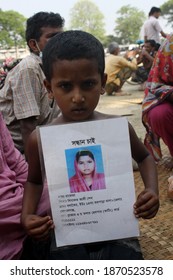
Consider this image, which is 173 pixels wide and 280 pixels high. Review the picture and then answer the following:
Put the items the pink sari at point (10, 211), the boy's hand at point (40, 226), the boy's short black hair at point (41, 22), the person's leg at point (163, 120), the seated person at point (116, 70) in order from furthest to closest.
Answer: the seated person at point (116, 70)
the person's leg at point (163, 120)
the boy's short black hair at point (41, 22)
the pink sari at point (10, 211)
the boy's hand at point (40, 226)

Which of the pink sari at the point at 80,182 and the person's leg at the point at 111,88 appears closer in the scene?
the pink sari at the point at 80,182

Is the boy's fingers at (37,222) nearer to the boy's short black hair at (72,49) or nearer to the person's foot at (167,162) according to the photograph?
the boy's short black hair at (72,49)

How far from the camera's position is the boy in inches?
39.8

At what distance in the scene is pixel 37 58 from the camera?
2.06 metres

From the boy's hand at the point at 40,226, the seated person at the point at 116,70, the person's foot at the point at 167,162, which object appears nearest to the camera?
the boy's hand at the point at 40,226

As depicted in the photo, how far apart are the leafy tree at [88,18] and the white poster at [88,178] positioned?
2199 inches

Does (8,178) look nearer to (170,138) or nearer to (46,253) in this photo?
(46,253)

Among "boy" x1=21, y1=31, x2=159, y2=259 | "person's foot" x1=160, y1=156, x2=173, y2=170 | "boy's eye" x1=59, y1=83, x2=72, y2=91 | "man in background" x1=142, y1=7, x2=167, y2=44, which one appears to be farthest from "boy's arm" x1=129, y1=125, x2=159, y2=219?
"man in background" x1=142, y1=7, x2=167, y2=44

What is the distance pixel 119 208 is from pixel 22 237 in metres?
0.41

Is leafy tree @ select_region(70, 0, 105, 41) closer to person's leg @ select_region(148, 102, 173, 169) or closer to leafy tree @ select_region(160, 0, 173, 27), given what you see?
leafy tree @ select_region(160, 0, 173, 27)

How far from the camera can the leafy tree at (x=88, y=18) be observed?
2191 inches

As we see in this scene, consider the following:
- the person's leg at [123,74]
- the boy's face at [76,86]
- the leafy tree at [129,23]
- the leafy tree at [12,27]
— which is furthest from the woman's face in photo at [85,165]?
the leafy tree at [129,23]

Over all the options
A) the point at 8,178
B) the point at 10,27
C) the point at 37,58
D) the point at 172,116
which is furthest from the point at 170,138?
the point at 10,27

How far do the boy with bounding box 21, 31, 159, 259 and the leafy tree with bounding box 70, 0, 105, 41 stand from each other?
5571 centimetres
